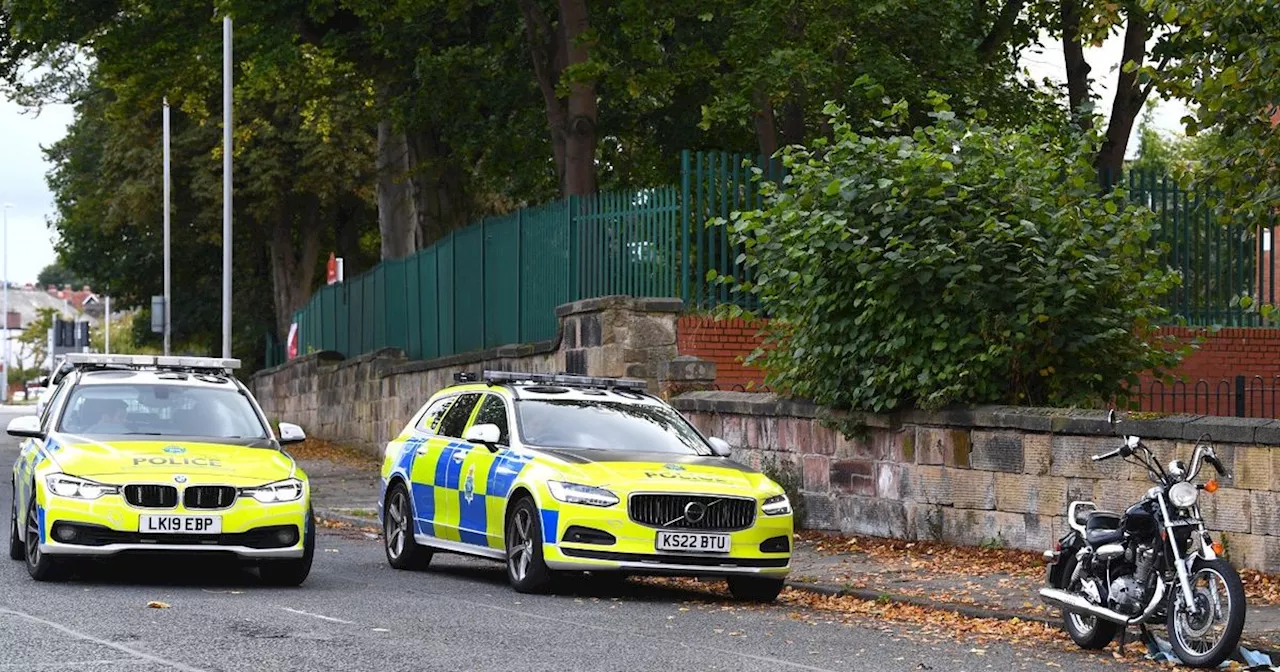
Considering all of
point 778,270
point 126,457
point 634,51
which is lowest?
point 126,457

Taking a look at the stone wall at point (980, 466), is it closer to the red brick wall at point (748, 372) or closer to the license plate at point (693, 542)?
the red brick wall at point (748, 372)

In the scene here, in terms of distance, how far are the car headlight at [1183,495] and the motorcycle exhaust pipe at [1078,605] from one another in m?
0.66

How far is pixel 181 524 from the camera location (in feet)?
43.4

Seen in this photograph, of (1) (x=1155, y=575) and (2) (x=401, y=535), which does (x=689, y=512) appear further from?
(1) (x=1155, y=575)

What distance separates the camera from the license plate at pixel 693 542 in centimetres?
1325

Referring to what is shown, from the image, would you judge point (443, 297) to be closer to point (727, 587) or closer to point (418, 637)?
point (727, 587)

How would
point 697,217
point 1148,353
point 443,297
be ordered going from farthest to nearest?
point 443,297
point 697,217
point 1148,353

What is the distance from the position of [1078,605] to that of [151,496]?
19.7 feet

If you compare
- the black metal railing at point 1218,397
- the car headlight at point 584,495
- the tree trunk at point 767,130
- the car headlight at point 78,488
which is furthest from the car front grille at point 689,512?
the tree trunk at point 767,130

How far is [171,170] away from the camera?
2189 inches

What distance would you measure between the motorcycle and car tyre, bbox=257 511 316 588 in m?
5.11

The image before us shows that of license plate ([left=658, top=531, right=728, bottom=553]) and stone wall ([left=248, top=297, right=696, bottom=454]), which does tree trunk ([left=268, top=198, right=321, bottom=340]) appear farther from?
license plate ([left=658, top=531, right=728, bottom=553])

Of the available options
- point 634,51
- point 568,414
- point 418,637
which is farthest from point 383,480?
point 634,51

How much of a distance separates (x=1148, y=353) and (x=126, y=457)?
8780mm
